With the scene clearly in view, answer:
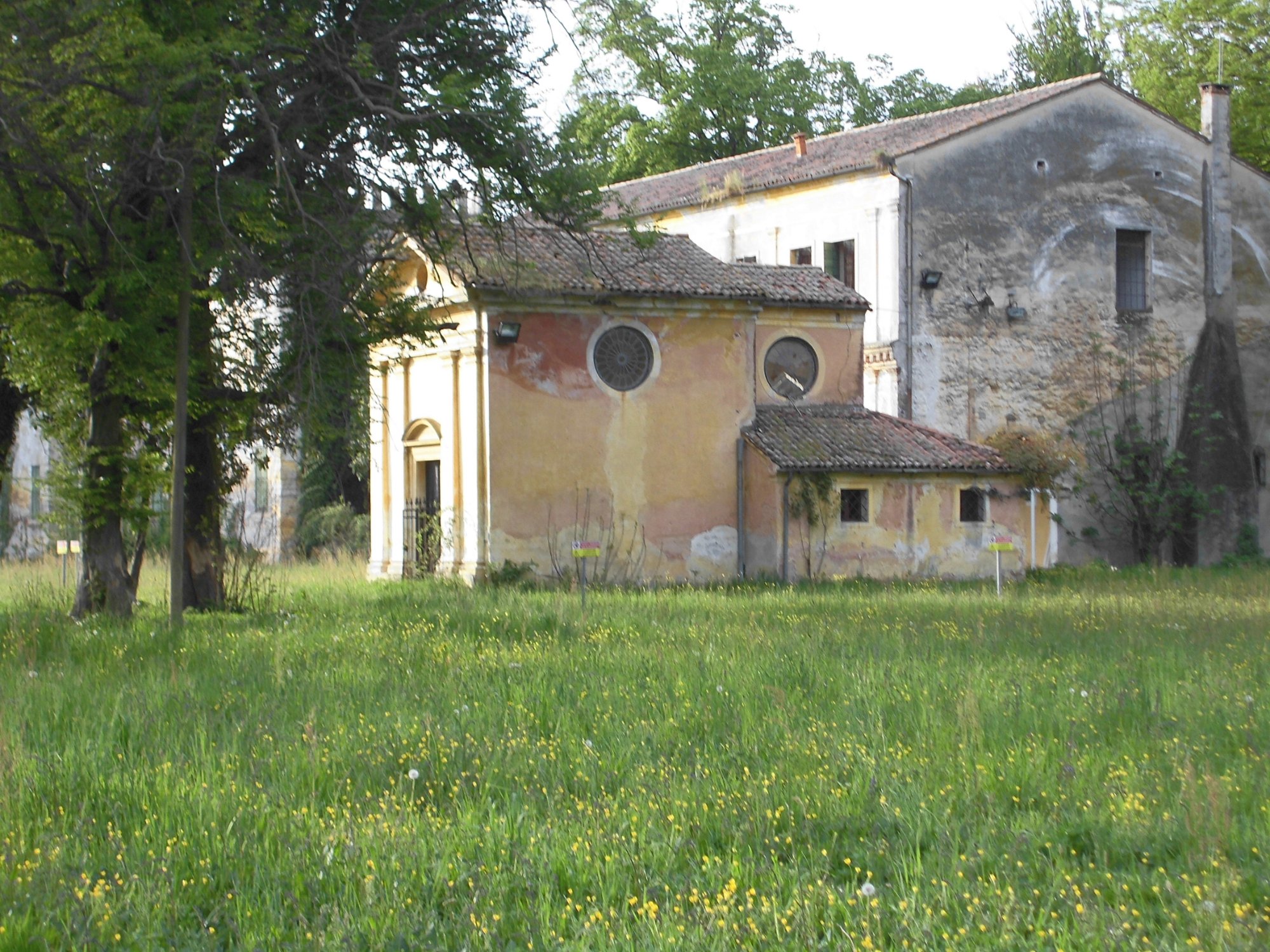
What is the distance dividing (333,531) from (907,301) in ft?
49.1

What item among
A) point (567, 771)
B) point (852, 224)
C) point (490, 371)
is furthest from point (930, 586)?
point (567, 771)

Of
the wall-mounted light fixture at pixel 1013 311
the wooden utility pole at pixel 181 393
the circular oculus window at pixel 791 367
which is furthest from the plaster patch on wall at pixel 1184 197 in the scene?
the wooden utility pole at pixel 181 393

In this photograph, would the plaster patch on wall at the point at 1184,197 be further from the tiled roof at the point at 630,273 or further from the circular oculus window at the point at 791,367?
the circular oculus window at the point at 791,367

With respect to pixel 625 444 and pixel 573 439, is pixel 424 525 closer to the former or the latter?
pixel 573 439

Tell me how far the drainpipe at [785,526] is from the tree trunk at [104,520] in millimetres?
11922

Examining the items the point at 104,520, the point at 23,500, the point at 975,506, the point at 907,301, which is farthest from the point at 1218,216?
Result: the point at 23,500

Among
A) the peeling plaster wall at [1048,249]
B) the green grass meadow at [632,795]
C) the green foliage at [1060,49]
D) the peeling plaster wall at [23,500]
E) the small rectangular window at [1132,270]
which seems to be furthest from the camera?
the green foliage at [1060,49]

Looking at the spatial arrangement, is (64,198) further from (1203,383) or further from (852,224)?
(1203,383)

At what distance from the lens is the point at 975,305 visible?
3123 cm

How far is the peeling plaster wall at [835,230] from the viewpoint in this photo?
30.6 meters

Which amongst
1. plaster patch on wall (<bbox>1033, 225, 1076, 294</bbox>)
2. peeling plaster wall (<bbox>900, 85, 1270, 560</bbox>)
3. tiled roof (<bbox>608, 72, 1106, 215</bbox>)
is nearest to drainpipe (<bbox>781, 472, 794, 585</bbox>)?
peeling plaster wall (<bbox>900, 85, 1270, 560</bbox>)

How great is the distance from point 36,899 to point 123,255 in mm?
10837

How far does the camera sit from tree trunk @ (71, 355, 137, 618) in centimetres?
1627

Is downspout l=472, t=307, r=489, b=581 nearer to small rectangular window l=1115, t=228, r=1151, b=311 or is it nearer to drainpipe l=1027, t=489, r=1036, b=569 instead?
drainpipe l=1027, t=489, r=1036, b=569
